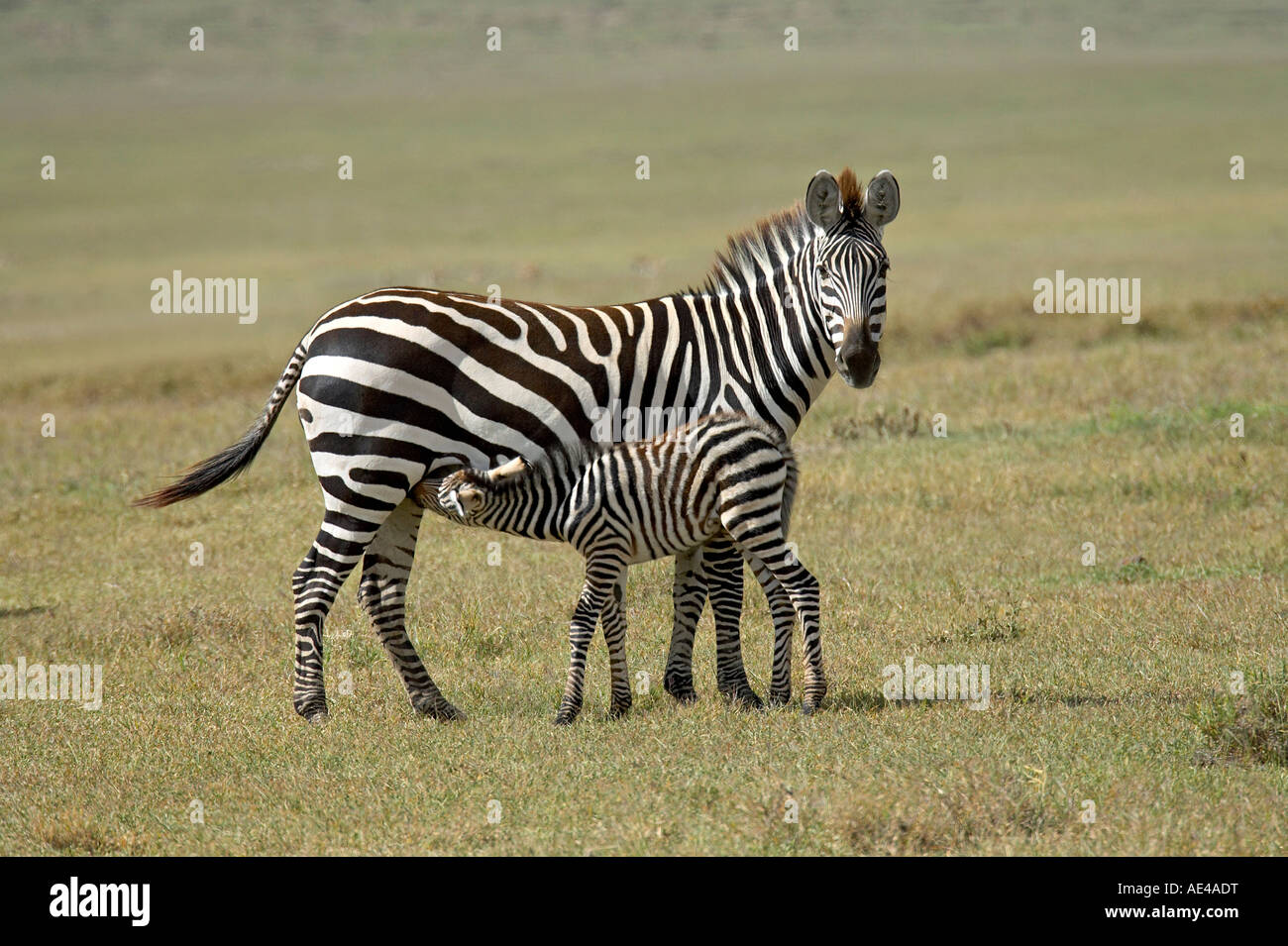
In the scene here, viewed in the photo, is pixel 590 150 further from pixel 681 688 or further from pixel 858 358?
pixel 858 358

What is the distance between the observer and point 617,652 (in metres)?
8.41

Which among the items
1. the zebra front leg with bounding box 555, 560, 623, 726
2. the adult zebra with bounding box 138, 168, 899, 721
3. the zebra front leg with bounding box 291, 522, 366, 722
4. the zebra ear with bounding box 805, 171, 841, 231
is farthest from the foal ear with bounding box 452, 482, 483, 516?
the zebra ear with bounding box 805, 171, 841, 231

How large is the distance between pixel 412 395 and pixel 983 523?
18.8 feet

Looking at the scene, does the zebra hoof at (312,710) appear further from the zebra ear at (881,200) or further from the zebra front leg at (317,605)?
the zebra ear at (881,200)

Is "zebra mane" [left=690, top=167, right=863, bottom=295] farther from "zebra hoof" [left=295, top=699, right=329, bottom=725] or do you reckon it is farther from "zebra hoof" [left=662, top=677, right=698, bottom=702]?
"zebra hoof" [left=295, top=699, right=329, bottom=725]

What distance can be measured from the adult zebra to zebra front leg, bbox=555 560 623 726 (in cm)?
75

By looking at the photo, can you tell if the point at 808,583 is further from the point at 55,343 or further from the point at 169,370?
the point at 55,343

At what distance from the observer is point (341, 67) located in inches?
3401

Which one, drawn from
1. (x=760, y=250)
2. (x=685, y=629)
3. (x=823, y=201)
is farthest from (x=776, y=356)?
(x=685, y=629)

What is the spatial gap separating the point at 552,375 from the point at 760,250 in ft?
5.14

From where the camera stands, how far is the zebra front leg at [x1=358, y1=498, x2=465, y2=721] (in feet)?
29.0

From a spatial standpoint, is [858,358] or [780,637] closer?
[858,358]

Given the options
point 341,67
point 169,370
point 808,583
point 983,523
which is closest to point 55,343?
point 169,370

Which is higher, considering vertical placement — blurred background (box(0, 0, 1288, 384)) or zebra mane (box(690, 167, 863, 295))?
blurred background (box(0, 0, 1288, 384))
